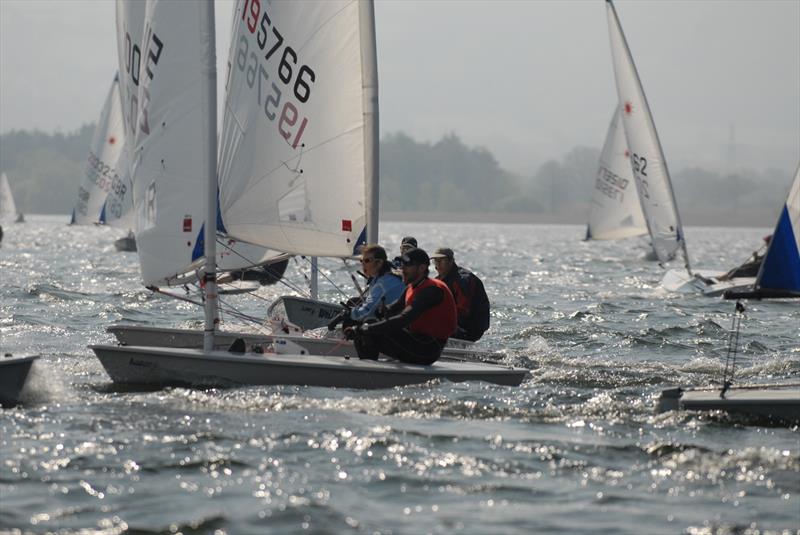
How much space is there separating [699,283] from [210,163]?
50.3 ft

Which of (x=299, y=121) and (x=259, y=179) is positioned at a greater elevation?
(x=299, y=121)

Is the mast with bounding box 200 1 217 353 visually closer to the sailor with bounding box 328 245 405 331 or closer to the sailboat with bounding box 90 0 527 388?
the sailor with bounding box 328 245 405 331

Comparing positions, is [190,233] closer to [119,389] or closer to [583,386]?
[119,389]

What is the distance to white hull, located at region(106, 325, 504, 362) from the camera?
1096cm

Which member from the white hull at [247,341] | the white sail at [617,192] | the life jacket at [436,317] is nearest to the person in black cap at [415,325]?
the life jacket at [436,317]

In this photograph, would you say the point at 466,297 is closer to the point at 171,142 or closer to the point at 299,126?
the point at 299,126

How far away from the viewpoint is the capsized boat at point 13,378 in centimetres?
852

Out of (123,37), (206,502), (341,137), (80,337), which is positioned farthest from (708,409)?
(80,337)

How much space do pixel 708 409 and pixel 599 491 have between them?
6.90 feet

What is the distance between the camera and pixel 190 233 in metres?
10.3

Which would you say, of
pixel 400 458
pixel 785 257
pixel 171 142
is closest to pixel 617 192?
pixel 171 142

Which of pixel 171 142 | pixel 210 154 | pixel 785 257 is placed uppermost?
A: pixel 171 142

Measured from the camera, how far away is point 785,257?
842cm

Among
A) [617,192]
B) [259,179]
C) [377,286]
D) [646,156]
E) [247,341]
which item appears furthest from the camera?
[617,192]
